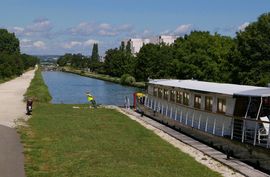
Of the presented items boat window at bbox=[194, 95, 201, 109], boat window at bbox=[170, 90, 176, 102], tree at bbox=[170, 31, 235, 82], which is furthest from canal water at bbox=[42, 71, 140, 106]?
boat window at bbox=[194, 95, 201, 109]

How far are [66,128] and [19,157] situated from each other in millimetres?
9222

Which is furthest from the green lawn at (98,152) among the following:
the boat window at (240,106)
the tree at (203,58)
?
the tree at (203,58)

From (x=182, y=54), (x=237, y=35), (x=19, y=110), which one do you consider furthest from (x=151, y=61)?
(x=19, y=110)

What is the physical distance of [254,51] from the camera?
54.2 m

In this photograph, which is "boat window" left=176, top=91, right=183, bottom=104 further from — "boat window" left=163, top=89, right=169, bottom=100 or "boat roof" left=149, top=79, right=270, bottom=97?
"boat window" left=163, top=89, right=169, bottom=100

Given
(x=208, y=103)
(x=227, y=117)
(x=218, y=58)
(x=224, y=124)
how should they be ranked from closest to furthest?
(x=227, y=117)
(x=224, y=124)
(x=208, y=103)
(x=218, y=58)

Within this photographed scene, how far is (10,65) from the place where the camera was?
119250 millimetres

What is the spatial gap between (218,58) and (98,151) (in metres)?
52.6

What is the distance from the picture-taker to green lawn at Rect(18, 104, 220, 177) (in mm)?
→ 16641

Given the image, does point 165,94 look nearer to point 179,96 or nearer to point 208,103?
point 179,96

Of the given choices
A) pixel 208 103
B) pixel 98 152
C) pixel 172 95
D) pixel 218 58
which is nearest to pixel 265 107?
pixel 208 103

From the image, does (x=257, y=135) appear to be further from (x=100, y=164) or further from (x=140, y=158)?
(x=100, y=164)

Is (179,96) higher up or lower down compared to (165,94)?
higher up

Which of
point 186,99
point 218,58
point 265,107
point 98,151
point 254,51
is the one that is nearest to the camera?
point 265,107
